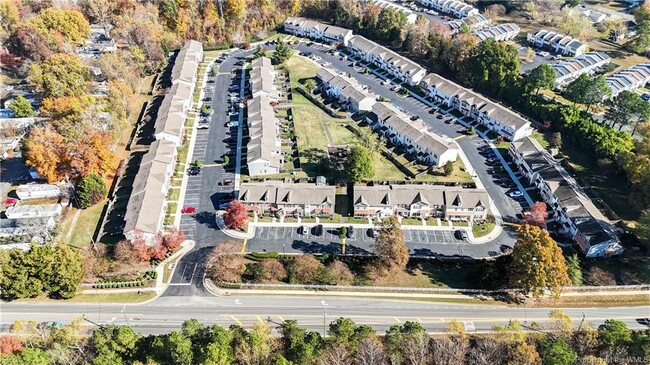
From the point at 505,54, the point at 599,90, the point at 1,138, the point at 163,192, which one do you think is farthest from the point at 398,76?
the point at 1,138

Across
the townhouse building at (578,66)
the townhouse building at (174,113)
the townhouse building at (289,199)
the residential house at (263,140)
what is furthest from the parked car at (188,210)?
the townhouse building at (578,66)

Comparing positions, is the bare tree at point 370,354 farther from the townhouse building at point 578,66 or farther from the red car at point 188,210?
the townhouse building at point 578,66

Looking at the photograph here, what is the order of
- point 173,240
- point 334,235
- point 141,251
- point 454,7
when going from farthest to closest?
point 454,7
point 334,235
point 173,240
point 141,251

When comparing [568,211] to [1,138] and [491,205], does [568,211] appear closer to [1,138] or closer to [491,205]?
[491,205]

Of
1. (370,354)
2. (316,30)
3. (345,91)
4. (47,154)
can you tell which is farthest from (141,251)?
(316,30)

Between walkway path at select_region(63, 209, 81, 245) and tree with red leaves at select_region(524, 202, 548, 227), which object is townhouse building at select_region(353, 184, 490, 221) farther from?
walkway path at select_region(63, 209, 81, 245)

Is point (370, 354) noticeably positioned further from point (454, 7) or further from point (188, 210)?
point (454, 7)

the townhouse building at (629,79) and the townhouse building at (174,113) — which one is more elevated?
the townhouse building at (629,79)
